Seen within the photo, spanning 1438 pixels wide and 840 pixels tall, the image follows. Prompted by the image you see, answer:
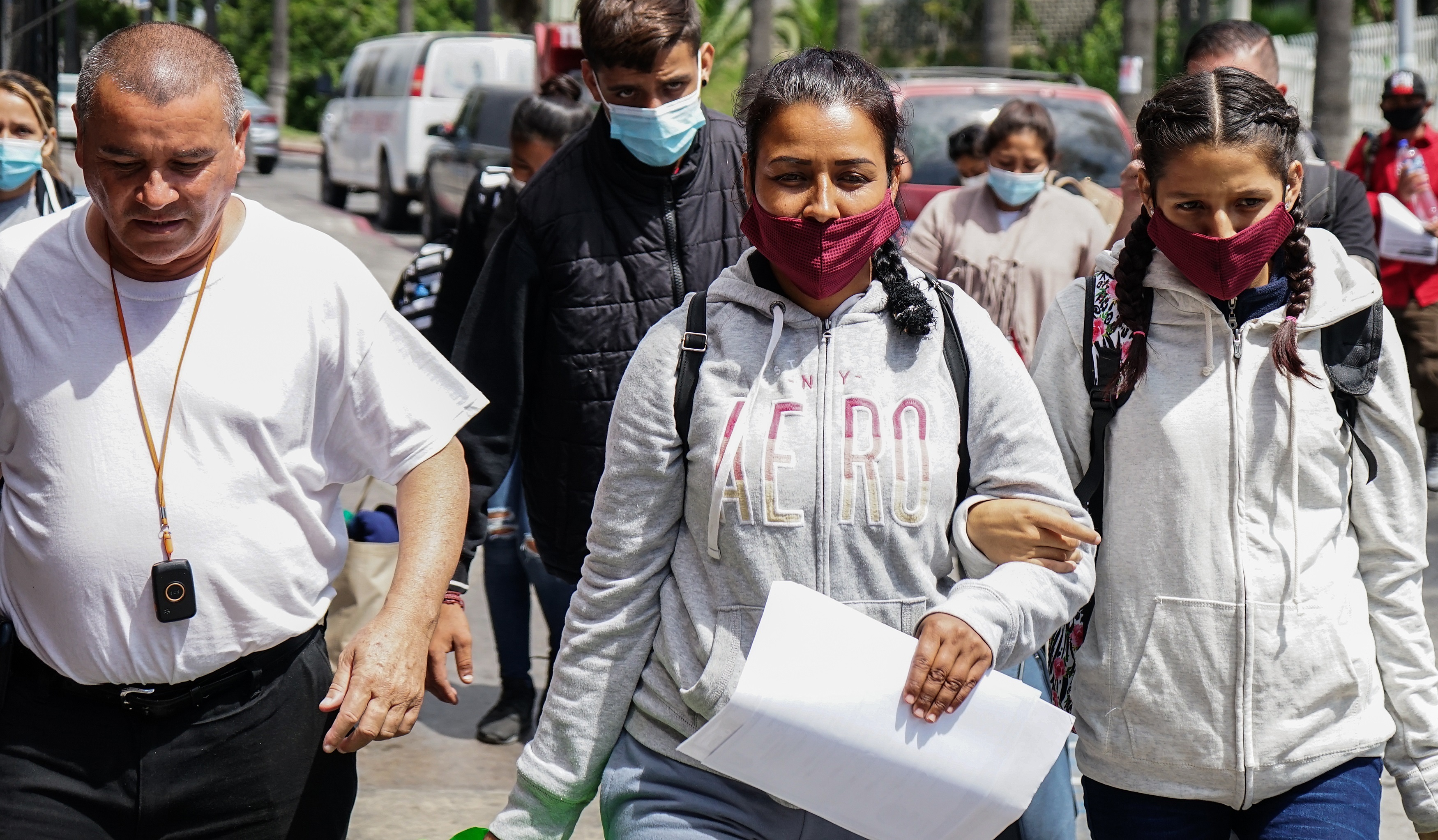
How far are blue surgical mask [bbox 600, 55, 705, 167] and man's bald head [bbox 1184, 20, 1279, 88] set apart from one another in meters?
1.60

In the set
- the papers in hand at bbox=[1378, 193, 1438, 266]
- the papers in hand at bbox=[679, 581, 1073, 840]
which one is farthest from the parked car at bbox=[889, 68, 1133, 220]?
the papers in hand at bbox=[679, 581, 1073, 840]

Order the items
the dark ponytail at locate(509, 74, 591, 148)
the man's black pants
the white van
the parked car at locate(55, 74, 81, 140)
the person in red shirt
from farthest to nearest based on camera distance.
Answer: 1. the parked car at locate(55, 74, 81, 140)
2. the white van
3. the person in red shirt
4. the dark ponytail at locate(509, 74, 591, 148)
5. the man's black pants

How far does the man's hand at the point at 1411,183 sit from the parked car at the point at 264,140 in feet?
73.7

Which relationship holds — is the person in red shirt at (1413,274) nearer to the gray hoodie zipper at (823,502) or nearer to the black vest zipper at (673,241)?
the black vest zipper at (673,241)

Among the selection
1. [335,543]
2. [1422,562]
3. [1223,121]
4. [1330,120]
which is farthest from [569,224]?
[1330,120]

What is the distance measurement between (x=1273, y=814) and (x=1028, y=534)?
75 cm

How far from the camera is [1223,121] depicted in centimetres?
285

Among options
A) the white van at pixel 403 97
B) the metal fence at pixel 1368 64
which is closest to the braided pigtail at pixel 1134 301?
the white van at pixel 403 97

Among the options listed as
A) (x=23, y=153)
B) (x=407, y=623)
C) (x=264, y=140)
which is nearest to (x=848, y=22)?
(x=264, y=140)

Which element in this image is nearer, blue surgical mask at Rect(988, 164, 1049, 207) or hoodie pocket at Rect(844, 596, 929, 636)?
hoodie pocket at Rect(844, 596, 929, 636)

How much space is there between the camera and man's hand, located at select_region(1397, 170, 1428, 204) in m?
8.12

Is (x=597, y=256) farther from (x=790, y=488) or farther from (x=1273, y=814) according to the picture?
(x=1273, y=814)

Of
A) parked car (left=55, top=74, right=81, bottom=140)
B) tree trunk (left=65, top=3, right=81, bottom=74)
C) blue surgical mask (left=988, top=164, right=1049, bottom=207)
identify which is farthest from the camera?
parked car (left=55, top=74, right=81, bottom=140)

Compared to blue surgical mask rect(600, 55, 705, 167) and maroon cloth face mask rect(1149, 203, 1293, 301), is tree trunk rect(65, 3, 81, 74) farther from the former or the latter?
maroon cloth face mask rect(1149, 203, 1293, 301)
